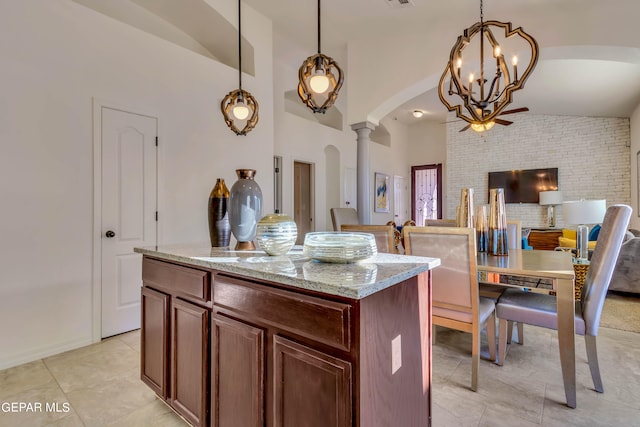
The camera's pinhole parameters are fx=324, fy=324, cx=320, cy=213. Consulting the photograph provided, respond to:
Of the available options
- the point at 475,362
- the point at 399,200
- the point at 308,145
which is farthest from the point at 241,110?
the point at 399,200

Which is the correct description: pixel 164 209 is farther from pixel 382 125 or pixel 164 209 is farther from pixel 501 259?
pixel 382 125

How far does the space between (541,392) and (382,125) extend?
23.9 ft

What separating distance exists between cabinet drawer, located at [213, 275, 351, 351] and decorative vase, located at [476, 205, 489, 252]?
6.89 ft

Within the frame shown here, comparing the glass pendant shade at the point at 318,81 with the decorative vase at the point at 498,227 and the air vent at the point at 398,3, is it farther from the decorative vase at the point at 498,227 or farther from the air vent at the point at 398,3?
the air vent at the point at 398,3

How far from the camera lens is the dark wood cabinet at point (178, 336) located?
4.80 ft

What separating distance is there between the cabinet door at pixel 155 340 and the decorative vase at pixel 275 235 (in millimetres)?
642

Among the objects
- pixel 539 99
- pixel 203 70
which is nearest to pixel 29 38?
pixel 203 70

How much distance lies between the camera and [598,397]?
187cm

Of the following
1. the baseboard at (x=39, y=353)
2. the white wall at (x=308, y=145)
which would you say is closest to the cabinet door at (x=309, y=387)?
the baseboard at (x=39, y=353)

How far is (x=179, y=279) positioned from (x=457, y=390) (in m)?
1.75

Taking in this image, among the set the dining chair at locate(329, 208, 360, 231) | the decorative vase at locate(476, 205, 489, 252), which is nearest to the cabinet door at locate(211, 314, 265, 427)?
the decorative vase at locate(476, 205, 489, 252)

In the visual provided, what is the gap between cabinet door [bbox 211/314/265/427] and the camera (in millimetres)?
1222

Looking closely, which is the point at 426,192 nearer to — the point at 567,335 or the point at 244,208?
the point at 567,335

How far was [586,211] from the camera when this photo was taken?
143 inches
